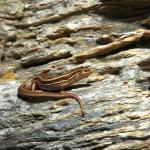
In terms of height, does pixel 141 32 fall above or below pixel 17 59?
above

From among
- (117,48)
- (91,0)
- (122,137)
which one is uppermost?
(91,0)

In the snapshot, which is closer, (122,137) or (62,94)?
(122,137)

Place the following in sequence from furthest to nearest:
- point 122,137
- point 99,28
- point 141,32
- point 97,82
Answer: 1. point 99,28
2. point 141,32
3. point 97,82
4. point 122,137

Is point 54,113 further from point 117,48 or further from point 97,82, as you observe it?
point 117,48

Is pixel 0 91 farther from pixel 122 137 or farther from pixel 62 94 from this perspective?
pixel 122 137

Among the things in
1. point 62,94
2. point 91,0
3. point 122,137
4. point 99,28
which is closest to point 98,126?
point 122,137

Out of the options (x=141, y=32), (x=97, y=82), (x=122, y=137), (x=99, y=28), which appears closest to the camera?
(x=122, y=137)

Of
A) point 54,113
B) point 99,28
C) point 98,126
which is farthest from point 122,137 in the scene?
point 99,28
